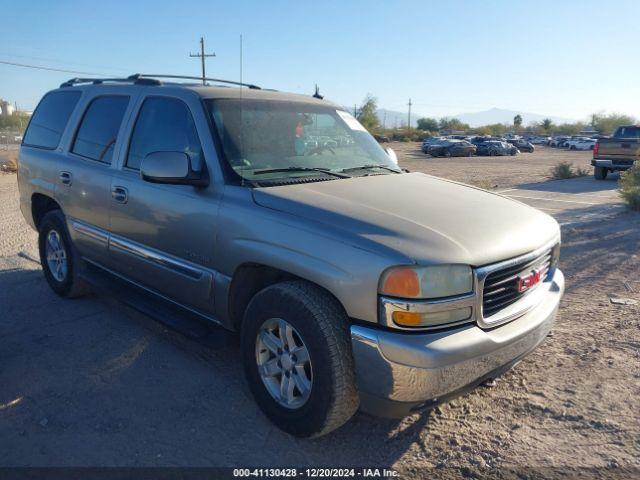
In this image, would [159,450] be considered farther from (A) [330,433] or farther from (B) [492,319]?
(B) [492,319]

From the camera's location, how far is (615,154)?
17250 millimetres

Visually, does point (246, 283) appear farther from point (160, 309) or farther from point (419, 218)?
point (419, 218)

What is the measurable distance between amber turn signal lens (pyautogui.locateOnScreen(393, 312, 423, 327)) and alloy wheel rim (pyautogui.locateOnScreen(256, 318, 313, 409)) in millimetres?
532

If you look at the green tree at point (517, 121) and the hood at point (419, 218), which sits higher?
the green tree at point (517, 121)

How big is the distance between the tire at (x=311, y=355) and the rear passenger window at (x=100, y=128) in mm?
2118

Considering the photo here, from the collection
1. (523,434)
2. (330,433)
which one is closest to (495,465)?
(523,434)

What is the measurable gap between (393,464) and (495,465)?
1.71 ft

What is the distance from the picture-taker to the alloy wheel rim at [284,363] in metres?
2.92

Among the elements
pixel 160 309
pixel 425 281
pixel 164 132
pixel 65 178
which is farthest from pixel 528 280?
pixel 65 178

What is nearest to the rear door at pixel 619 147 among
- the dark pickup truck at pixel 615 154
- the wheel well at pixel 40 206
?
the dark pickup truck at pixel 615 154

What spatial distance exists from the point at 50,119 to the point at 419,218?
4076 mm

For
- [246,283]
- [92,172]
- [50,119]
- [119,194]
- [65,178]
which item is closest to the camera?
[246,283]

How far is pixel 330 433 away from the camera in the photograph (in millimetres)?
3064

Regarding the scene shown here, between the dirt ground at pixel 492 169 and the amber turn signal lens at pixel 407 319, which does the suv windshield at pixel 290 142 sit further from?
the dirt ground at pixel 492 169
